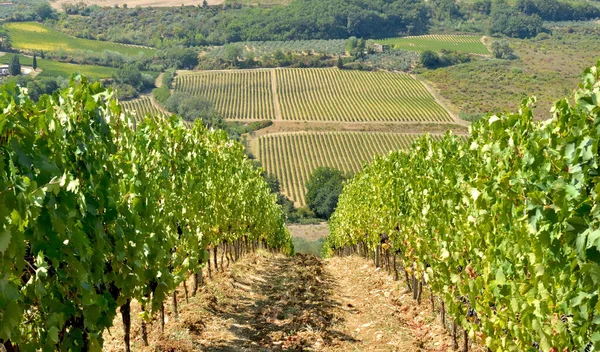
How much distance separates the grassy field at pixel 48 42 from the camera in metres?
152

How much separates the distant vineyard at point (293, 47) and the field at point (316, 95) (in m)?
24.2

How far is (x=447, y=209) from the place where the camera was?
12.4 meters

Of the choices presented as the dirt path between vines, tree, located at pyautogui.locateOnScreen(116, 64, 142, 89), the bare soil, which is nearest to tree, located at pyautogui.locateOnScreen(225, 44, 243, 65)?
tree, located at pyautogui.locateOnScreen(116, 64, 142, 89)

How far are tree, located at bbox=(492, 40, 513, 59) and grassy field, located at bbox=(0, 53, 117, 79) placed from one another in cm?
9498

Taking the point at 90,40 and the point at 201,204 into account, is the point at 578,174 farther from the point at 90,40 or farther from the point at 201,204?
the point at 90,40

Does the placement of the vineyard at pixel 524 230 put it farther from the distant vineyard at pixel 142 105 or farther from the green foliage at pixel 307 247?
the distant vineyard at pixel 142 105

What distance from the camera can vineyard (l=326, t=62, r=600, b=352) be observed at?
5.02m

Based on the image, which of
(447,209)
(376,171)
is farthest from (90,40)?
(447,209)

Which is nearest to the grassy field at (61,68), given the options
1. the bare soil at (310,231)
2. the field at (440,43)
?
the bare soil at (310,231)

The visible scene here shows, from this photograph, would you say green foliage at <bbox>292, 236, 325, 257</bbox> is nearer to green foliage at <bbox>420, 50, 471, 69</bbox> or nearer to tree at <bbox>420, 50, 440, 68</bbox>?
tree at <bbox>420, 50, 440, 68</bbox>

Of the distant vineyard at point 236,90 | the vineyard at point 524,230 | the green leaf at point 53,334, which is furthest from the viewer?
the distant vineyard at point 236,90

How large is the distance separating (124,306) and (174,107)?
4088 inches

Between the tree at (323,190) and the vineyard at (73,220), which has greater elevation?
the vineyard at (73,220)

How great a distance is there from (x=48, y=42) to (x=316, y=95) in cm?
7689
